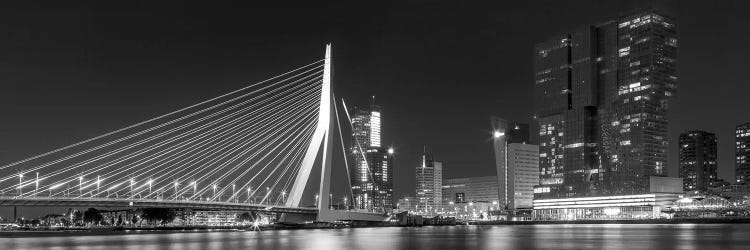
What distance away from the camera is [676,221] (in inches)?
5384

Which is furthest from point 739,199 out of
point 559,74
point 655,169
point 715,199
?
point 559,74

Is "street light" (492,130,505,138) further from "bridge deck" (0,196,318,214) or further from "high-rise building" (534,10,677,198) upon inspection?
"bridge deck" (0,196,318,214)

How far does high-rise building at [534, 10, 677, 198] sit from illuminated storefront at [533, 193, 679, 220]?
145 centimetres

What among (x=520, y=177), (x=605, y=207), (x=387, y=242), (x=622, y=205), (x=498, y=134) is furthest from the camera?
(x=498, y=134)

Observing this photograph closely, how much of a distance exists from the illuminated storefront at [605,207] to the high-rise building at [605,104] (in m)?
1.45

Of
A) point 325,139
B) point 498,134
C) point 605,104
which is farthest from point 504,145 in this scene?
point 325,139

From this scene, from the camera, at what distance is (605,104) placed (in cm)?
Answer: 15775

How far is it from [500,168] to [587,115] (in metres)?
28.8

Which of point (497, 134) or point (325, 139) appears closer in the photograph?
point (325, 139)

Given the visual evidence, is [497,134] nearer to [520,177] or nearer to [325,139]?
[520,177]

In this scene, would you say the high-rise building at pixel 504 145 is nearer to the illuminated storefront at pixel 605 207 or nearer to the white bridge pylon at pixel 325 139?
the illuminated storefront at pixel 605 207

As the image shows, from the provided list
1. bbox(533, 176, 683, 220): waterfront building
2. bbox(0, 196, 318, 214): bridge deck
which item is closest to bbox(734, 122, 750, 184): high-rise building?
bbox(533, 176, 683, 220): waterfront building

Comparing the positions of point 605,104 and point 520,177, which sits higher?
point 605,104

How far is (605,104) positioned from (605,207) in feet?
64.8
